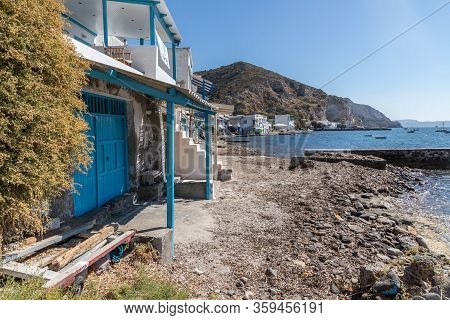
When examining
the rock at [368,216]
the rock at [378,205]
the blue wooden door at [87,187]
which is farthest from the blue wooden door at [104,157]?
the rock at [378,205]

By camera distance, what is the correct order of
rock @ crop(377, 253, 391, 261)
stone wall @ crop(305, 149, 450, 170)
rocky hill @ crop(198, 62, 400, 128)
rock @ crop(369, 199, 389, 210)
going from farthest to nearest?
rocky hill @ crop(198, 62, 400, 128) → stone wall @ crop(305, 149, 450, 170) → rock @ crop(369, 199, 389, 210) → rock @ crop(377, 253, 391, 261)

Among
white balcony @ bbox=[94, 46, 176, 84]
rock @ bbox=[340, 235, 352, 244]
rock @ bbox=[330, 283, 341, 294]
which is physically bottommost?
rock @ bbox=[340, 235, 352, 244]

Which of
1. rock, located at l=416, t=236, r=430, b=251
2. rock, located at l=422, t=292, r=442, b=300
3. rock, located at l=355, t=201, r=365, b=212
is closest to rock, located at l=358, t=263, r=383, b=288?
rock, located at l=422, t=292, r=442, b=300

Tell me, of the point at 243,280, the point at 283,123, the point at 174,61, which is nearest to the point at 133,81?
the point at 243,280

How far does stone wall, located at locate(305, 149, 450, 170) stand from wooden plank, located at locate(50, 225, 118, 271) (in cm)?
2572

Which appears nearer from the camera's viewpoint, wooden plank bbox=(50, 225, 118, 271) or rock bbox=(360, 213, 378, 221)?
wooden plank bbox=(50, 225, 118, 271)

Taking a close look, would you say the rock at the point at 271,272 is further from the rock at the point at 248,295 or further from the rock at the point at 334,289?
the rock at the point at 334,289

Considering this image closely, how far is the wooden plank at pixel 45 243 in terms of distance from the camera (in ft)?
14.4

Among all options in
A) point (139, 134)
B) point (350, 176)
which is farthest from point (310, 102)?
point (139, 134)

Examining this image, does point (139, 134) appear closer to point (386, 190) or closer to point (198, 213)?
point (198, 213)

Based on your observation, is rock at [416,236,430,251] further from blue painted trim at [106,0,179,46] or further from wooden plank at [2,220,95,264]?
blue painted trim at [106,0,179,46]

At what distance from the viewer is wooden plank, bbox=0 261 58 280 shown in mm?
3967

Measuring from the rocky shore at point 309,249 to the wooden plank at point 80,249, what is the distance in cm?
61

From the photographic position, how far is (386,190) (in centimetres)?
1734
